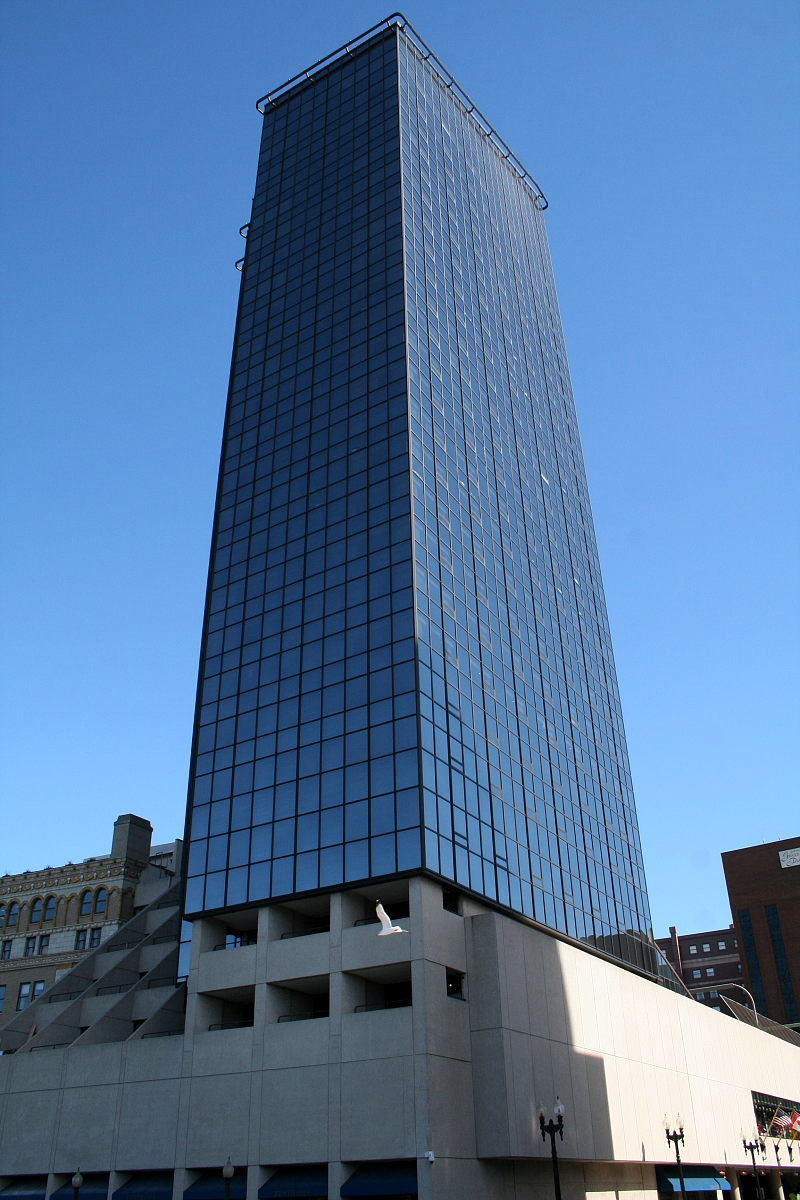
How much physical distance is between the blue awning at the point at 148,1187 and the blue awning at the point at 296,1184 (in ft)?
18.5

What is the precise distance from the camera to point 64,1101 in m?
54.7

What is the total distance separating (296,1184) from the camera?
4656cm

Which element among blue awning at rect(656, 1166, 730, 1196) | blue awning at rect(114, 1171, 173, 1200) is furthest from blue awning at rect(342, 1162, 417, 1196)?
blue awning at rect(656, 1166, 730, 1196)

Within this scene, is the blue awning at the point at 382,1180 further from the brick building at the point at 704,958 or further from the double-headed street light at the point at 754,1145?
the brick building at the point at 704,958

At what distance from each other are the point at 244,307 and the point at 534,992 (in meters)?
56.1

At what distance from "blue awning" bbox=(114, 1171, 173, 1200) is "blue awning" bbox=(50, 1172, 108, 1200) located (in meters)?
1.20

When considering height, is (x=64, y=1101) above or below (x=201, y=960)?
below

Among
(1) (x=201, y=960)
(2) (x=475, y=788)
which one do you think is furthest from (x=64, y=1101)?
(2) (x=475, y=788)

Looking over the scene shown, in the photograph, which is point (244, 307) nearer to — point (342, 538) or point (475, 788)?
point (342, 538)

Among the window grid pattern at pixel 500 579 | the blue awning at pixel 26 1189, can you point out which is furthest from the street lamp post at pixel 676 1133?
the blue awning at pixel 26 1189

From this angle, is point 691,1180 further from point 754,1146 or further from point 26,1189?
point 26,1189

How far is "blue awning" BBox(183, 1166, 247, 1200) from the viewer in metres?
47.6

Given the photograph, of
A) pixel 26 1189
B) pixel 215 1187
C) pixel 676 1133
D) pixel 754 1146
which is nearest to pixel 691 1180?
pixel 676 1133

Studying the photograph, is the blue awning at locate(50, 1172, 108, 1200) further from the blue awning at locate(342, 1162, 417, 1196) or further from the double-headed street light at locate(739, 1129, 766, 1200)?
the double-headed street light at locate(739, 1129, 766, 1200)
